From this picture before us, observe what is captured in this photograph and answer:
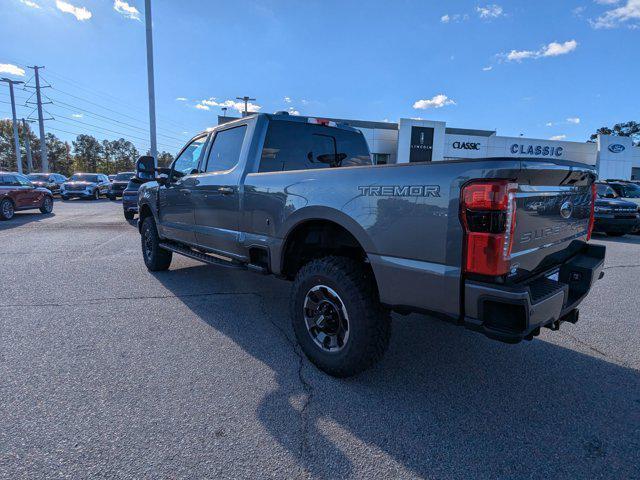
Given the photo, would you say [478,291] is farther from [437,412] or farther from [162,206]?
[162,206]

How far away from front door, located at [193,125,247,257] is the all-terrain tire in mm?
1632

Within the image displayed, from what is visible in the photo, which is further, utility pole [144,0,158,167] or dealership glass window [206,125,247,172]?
utility pole [144,0,158,167]

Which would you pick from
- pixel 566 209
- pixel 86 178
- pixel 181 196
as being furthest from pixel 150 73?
pixel 566 209

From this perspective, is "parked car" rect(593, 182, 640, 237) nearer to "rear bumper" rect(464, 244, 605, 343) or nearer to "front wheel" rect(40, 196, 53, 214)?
"rear bumper" rect(464, 244, 605, 343)

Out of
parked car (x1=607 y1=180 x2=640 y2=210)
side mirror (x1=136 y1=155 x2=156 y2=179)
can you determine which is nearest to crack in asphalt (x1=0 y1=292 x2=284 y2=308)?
side mirror (x1=136 y1=155 x2=156 y2=179)

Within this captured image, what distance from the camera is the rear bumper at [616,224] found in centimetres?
1059

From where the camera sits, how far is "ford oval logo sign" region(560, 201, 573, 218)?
8.57ft

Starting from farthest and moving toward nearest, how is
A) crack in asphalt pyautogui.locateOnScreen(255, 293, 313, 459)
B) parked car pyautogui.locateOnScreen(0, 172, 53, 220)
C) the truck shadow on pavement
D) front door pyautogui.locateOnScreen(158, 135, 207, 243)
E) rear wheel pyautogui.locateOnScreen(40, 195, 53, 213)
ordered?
rear wheel pyautogui.locateOnScreen(40, 195, 53, 213), parked car pyautogui.locateOnScreen(0, 172, 53, 220), front door pyautogui.locateOnScreen(158, 135, 207, 243), crack in asphalt pyautogui.locateOnScreen(255, 293, 313, 459), the truck shadow on pavement

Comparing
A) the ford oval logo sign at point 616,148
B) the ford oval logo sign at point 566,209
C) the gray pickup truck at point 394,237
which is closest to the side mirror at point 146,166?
the gray pickup truck at point 394,237

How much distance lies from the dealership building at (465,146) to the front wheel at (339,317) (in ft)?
83.6

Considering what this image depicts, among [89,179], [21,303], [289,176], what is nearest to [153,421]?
[289,176]

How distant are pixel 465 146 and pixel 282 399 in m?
32.2

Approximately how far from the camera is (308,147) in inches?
171

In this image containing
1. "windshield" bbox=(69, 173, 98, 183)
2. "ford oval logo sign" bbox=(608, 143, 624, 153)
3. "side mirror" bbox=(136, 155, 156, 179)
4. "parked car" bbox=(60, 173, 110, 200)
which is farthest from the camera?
"ford oval logo sign" bbox=(608, 143, 624, 153)
